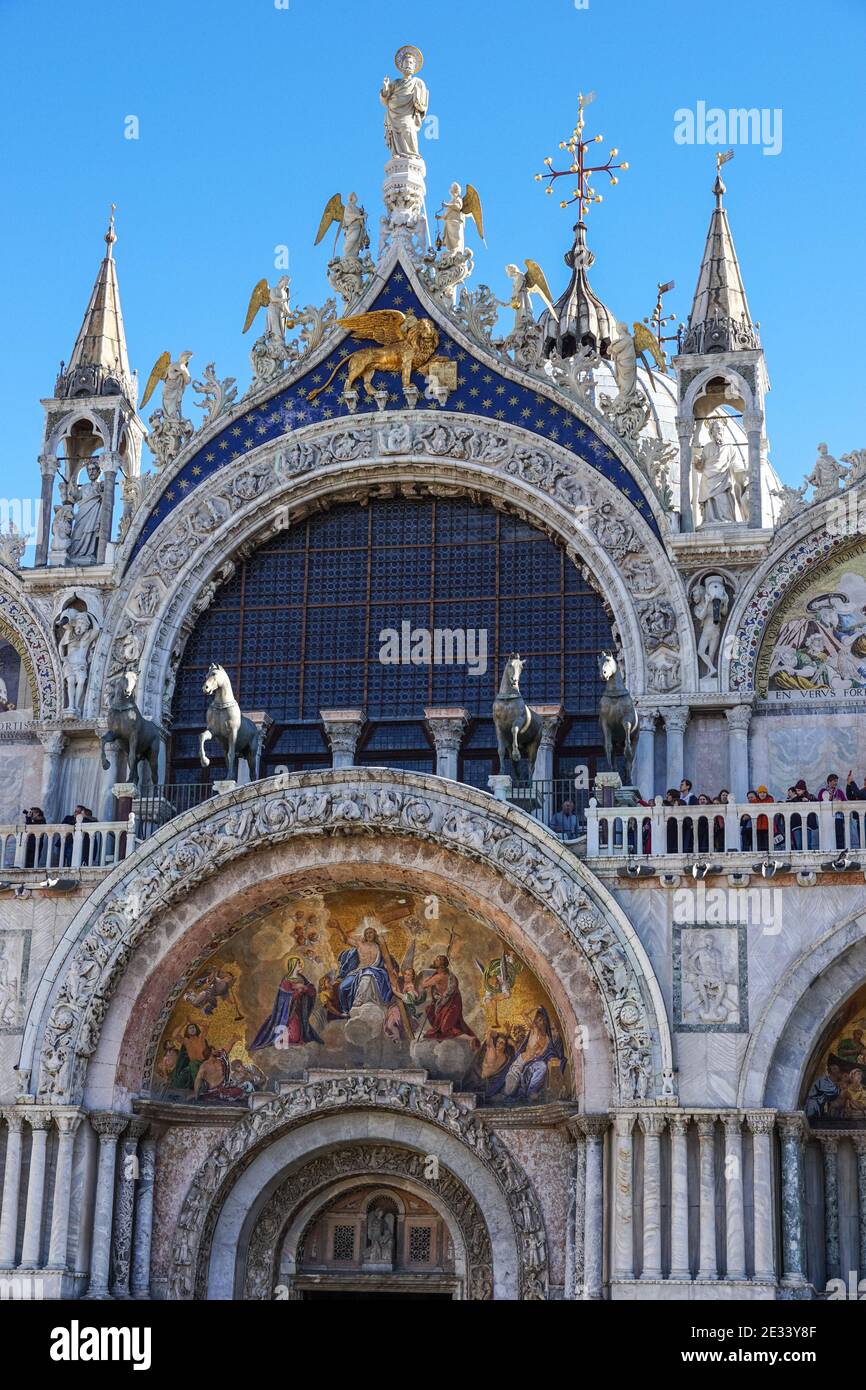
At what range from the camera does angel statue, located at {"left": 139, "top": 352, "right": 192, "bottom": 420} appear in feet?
105

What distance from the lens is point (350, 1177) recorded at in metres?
28.4

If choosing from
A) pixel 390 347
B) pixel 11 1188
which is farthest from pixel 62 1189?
pixel 390 347

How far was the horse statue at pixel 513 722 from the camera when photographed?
91.6 feet

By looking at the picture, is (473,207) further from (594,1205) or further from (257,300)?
(594,1205)

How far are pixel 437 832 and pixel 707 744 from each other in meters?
4.48

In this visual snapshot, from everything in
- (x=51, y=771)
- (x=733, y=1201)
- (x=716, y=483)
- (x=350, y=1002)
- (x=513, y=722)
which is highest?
(x=716, y=483)

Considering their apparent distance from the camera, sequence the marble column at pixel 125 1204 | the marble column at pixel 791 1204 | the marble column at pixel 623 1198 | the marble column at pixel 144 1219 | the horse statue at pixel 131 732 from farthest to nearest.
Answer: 1. the horse statue at pixel 131 732
2. the marble column at pixel 144 1219
3. the marble column at pixel 125 1204
4. the marble column at pixel 791 1204
5. the marble column at pixel 623 1198

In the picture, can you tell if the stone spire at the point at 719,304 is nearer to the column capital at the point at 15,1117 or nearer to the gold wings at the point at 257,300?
the gold wings at the point at 257,300

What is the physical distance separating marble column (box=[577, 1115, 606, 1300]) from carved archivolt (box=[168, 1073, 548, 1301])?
1166 mm

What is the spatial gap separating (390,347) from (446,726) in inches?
226

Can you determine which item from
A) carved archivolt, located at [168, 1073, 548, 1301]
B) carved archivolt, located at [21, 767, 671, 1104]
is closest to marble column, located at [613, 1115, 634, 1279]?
carved archivolt, located at [21, 767, 671, 1104]

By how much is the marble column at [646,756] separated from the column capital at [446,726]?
2400 mm

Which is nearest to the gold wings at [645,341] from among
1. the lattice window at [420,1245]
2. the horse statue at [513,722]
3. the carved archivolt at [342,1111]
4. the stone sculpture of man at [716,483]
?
the stone sculpture of man at [716,483]
